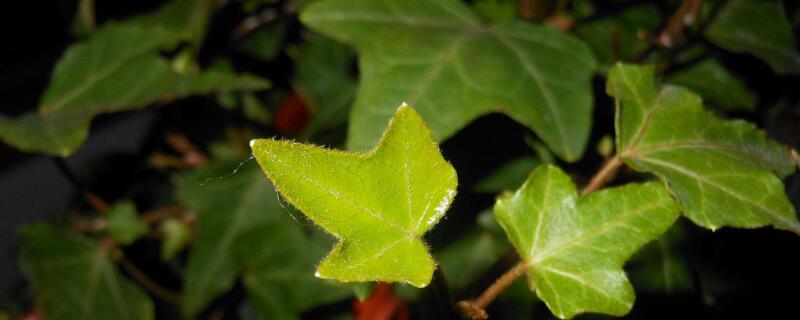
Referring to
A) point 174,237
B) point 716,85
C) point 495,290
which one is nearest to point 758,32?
point 716,85

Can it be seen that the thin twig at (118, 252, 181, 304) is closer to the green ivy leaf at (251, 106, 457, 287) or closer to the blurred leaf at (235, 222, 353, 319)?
the blurred leaf at (235, 222, 353, 319)

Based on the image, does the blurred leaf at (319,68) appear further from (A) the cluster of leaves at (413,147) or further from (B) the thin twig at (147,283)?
(B) the thin twig at (147,283)

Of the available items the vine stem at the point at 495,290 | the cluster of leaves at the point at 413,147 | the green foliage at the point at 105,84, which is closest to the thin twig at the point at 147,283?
the cluster of leaves at the point at 413,147

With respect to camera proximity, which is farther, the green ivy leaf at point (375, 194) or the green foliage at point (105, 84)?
the green foliage at point (105, 84)

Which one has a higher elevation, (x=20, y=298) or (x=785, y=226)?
(x=785, y=226)

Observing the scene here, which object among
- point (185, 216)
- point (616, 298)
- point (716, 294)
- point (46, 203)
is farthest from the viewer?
point (46, 203)

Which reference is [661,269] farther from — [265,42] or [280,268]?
[265,42]

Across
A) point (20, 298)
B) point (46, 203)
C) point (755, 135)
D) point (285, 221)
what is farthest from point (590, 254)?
point (46, 203)

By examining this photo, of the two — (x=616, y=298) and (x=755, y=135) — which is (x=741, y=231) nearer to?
(x=755, y=135)

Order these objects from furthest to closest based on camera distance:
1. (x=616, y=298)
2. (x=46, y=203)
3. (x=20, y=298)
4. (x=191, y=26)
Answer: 1. (x=46, y=203)
2. (x=20, y=298)
3. (x=191, y=26)
4. (x=616, y=298)
